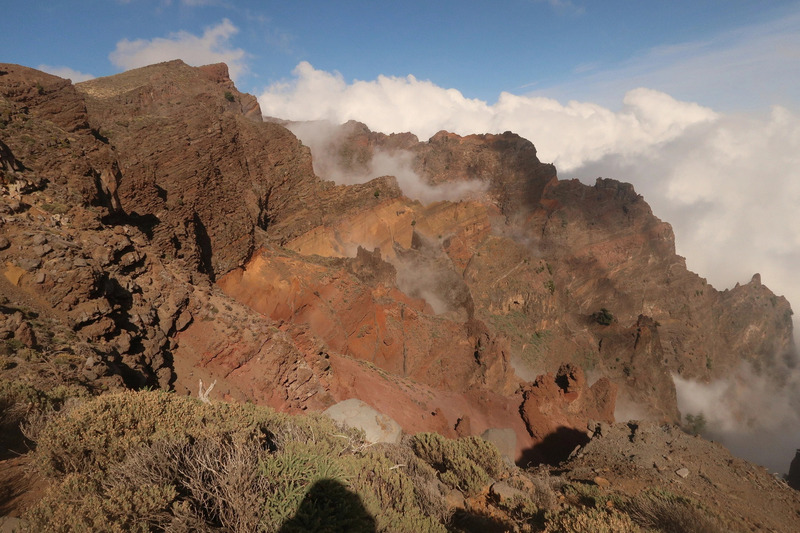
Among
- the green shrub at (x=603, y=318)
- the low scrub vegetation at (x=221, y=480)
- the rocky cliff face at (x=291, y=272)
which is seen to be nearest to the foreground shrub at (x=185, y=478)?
the low scrub vegetation at (x=221, y=480)

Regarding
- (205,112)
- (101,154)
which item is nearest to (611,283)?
(205,112)

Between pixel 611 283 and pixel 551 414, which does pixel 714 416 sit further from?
pixel 551 414

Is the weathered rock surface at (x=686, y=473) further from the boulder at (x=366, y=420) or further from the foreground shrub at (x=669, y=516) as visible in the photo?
the boulder at (x=366, y=420)

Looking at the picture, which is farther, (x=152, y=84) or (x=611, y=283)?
(x=611, y=283)

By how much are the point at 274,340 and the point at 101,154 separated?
30.2ft

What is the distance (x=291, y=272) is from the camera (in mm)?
23328

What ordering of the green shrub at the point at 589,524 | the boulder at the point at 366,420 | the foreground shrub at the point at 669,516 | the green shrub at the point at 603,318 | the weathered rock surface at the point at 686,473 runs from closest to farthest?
the green shrub at the point at 589,524, the foreground shrub at the point at 669,516, the boulder at the point at 366,420, the weathered rock surface at the point at 686,473, the green shrub at the point at 603,318

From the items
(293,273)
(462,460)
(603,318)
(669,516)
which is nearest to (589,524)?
(669,516)

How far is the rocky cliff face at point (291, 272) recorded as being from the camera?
35.6 feet

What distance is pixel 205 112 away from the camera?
23.0 m

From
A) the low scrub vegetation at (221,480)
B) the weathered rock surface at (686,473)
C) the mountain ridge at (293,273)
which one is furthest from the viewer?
the weathered rock surface at (686,473)

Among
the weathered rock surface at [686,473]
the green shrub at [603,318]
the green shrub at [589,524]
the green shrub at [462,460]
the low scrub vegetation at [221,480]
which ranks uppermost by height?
the low scrub vegetation at [221,480]

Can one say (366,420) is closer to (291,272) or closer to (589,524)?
(589,524)

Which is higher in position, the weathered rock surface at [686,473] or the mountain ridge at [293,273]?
the mountain ridge at [293,273]
